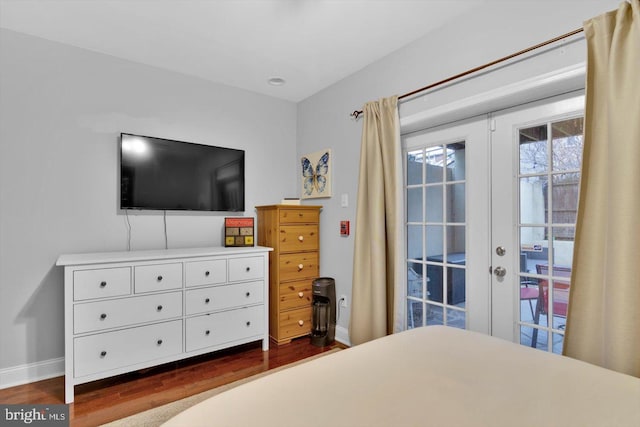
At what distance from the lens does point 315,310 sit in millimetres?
3184

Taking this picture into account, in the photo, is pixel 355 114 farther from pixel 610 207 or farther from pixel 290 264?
pixel 610 207

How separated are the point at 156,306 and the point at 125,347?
0.33m

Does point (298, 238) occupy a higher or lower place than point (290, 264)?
higher

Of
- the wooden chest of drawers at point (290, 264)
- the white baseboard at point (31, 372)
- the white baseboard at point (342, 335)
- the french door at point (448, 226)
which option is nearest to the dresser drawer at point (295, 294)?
the wooden chest of drawers at point (290, 264)

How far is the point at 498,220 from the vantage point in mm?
2131

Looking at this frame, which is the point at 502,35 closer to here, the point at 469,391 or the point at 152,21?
the point at 469,391

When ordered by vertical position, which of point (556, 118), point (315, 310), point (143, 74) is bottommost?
point (315, 310)

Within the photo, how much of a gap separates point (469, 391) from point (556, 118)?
66.9 inches

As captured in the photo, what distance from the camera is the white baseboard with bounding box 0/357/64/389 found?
235cm

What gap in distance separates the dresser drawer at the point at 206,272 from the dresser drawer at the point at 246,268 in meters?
0.07

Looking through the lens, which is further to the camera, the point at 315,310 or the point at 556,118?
the point at 315,310

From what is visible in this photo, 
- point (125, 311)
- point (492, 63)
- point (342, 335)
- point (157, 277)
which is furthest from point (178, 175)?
point (492, 63)

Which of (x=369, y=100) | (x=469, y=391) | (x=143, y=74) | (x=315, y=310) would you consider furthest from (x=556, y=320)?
(x=143, y=74)

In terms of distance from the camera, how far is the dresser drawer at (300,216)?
3.18 m
